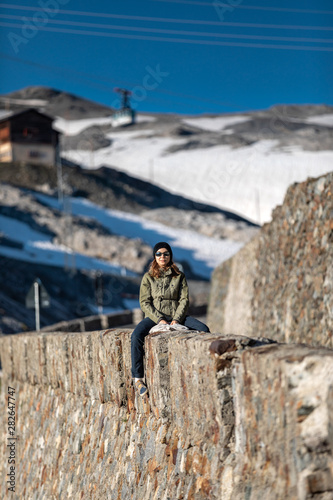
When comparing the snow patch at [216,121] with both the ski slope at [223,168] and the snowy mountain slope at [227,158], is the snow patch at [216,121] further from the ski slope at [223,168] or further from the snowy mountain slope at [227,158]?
the ski slope at [223,168]

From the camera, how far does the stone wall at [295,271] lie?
11117mm

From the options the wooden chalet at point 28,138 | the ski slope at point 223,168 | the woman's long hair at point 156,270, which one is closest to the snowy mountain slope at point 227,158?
the ski slope at point 223,168

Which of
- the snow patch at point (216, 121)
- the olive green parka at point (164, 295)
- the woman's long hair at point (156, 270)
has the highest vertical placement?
the snow patch at point (216, 121)

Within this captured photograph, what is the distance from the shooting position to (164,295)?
242 inches

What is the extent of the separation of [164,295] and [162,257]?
315mm

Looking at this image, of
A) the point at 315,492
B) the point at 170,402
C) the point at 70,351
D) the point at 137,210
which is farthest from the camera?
the point at 137,210

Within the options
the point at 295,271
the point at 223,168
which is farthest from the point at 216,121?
the point at 295,271

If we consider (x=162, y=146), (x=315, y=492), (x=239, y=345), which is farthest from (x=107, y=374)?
(x=162, y=146)

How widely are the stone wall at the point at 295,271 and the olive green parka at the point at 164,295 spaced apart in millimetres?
4737

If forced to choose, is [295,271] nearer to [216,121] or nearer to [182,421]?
[182,421]

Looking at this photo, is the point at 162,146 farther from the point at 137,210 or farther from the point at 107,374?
the point at 107,374

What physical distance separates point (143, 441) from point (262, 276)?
10215mm

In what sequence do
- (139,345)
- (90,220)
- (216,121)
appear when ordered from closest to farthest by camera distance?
(139,345) < (90,220) < (216,121)

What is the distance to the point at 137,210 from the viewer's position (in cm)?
7738
